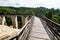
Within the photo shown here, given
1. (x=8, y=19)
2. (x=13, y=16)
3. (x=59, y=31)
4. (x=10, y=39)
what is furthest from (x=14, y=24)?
(x=8, y=19)

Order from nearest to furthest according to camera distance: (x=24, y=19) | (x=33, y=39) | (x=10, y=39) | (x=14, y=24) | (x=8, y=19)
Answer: (x=10, y=39)
(x=33, y=39)
(x=14, y=24)
(x=24, y=19)
(x=8, y=19)

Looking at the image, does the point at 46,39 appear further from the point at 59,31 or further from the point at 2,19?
the point at 2,19

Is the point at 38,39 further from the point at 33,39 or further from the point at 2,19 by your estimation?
the point at 2,19

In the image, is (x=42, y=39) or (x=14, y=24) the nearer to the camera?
(x=42, y=39)

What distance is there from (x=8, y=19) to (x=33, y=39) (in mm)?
75218

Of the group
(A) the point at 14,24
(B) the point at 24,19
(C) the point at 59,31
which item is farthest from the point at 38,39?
(B) the point at 24,19

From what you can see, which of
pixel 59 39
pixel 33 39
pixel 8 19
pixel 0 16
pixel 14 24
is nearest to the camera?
pixel 59 39

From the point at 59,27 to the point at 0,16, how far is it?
30.5 meters

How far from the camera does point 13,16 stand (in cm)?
3994

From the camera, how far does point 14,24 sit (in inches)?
1570

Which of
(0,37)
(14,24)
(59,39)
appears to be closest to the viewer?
(59,39)

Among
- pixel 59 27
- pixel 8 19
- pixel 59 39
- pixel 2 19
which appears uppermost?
pixel 59 27

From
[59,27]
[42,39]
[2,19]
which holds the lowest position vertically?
[2,19]

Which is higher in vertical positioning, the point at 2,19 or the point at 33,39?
the point at 33,39
